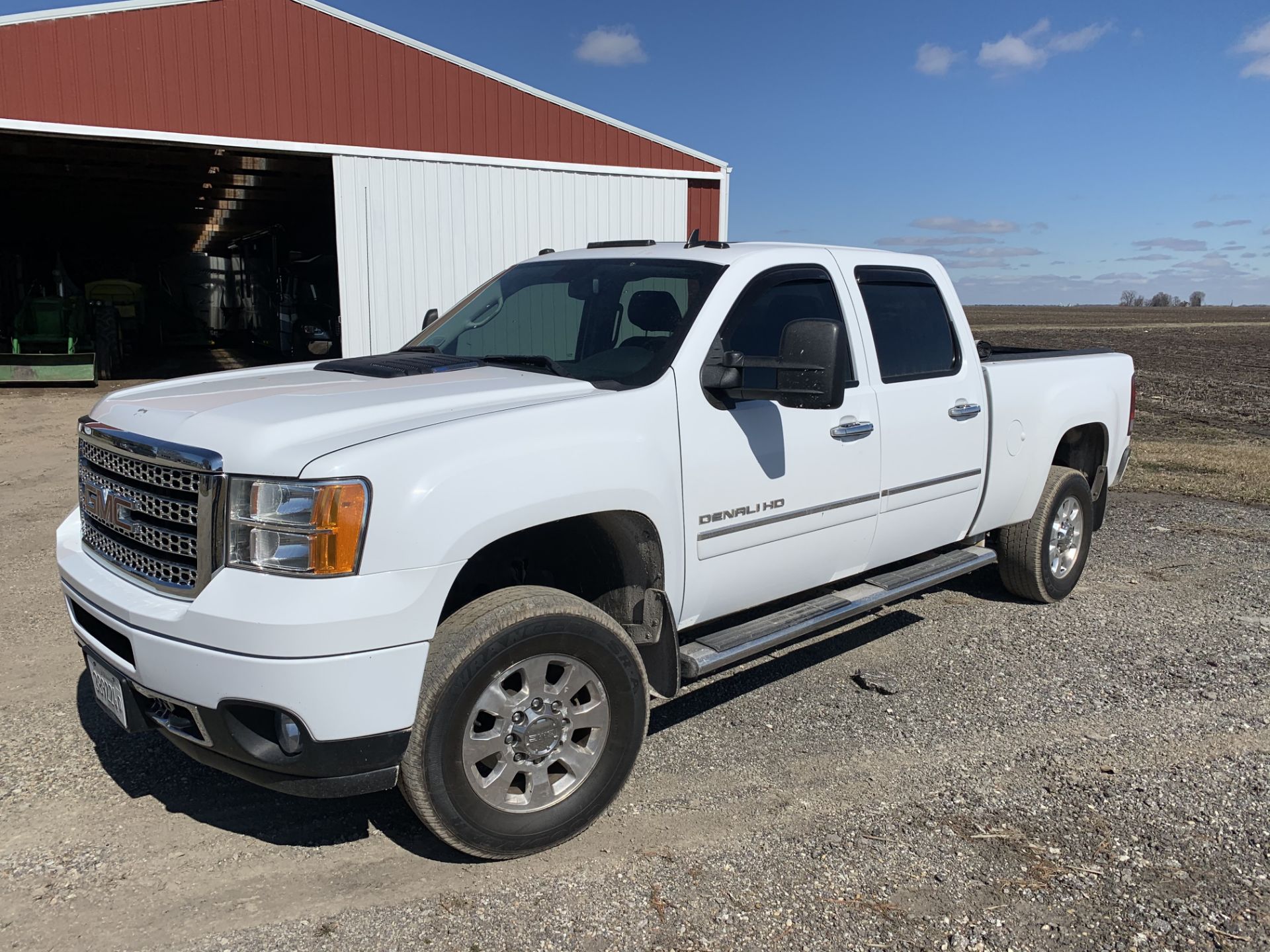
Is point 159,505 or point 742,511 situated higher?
point 159,505

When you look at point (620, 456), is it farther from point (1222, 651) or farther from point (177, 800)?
point (1222, 651)

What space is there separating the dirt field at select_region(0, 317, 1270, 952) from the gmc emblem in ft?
3.47

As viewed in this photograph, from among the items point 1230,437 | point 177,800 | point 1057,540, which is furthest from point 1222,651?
point 1230,437

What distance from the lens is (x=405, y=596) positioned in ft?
8.89

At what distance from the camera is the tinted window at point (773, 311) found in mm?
Answer: 3828

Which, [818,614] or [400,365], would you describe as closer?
[400,365]

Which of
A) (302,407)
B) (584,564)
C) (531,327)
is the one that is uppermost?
(531,327)

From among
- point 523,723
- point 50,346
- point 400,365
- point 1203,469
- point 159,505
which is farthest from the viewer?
point 50,346

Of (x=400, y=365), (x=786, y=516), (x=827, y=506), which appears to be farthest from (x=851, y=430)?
(x=400, y=365)

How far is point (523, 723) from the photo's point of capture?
3.05 metres

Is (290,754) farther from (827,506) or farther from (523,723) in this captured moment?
(827,506)

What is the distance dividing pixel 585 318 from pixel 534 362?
46 centimetres

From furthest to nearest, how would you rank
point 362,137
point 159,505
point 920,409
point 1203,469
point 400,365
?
point 362,137 < point 1203,469 < point 920,409 < point 400,365 < point 159,505

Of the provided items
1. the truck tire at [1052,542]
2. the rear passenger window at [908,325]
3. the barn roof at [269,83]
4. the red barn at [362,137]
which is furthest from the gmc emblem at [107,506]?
the barn roof at [269,83]
